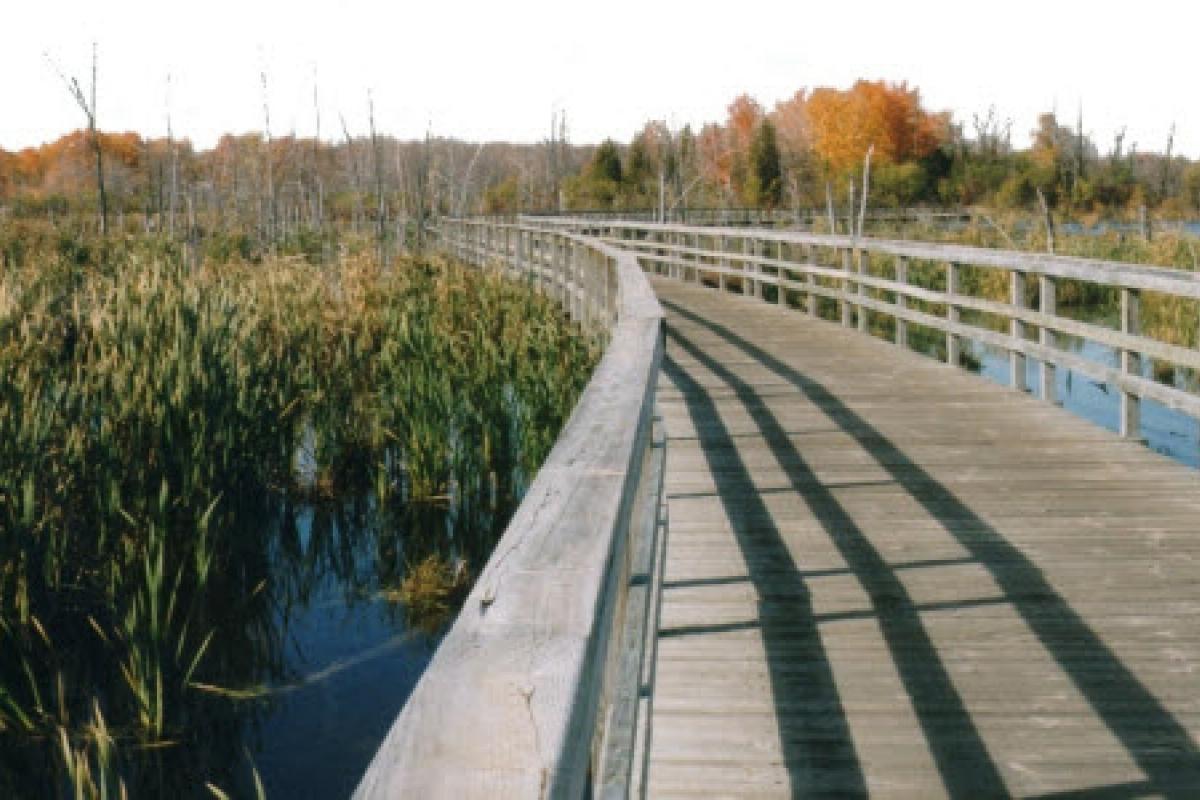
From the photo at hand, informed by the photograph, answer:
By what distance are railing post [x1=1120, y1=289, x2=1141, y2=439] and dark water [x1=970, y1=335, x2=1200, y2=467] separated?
2313 millimetres

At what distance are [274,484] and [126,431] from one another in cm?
196

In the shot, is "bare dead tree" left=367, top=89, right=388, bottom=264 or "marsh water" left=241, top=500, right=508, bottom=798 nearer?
"marsh water" left=241, top=500, right=508, bottom=798

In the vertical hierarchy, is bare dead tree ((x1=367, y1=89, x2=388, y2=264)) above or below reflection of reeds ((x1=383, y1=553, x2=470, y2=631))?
above

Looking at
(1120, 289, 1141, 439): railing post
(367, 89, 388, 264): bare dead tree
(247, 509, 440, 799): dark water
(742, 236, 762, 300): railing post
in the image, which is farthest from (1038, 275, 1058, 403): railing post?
(367, 89, 388, 264): bare dead tree

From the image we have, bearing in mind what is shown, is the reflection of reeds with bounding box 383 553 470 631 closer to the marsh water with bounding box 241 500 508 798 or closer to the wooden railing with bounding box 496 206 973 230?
the marsh water with bounding box 241 500 508 798

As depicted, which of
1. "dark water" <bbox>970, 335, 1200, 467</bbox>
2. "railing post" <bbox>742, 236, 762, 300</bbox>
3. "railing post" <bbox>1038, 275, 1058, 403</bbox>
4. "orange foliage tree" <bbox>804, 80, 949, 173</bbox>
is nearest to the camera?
"railing post" <bbox>1038, 275, 1058, 403</bbox>

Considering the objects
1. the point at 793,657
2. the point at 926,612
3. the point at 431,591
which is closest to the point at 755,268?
the point at 431,591

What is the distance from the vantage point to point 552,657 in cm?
122

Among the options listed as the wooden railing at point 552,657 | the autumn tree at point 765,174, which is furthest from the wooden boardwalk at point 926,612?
the autumn tree at point 765,174

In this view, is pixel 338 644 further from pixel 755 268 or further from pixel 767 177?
pixel 767 177

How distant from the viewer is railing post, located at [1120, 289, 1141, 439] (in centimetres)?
697

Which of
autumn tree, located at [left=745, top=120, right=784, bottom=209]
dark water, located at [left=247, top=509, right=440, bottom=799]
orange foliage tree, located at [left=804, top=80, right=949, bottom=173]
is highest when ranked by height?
orange foliage tree, located at [left=804, top=80, right=949, bottom=173]

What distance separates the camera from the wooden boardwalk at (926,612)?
10.7ft

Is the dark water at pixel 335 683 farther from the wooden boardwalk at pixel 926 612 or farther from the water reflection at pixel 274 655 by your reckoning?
the wooden boardwalk at pixel 926 612
